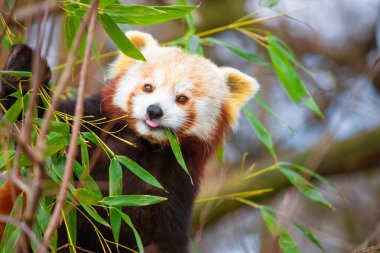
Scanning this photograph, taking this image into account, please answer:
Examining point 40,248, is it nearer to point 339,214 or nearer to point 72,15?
point 72,15

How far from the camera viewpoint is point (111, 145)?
3.07 m

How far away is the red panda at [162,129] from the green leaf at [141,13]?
1.96ft

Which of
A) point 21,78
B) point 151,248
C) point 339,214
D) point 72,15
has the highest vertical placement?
point 72,15

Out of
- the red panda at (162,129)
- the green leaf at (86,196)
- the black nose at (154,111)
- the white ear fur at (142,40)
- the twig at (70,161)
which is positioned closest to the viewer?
the twig at (70,161)

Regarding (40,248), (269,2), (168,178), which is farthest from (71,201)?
(269,2)

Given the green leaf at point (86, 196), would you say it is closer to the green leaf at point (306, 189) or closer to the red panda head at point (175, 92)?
the red panda head at point (175, 92)

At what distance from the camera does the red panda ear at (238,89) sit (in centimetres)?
340

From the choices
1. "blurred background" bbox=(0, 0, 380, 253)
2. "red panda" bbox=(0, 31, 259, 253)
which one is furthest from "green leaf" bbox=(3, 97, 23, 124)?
"blurred background" bbox=(0, 0, 380, 253)

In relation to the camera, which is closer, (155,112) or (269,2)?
(155,112)

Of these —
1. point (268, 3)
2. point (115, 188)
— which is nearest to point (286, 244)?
point (115, 188)

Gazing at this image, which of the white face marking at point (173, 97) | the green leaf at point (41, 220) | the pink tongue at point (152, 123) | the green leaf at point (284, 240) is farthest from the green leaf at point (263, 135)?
the green leaf at point (41, 220)

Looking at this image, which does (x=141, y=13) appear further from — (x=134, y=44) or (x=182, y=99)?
(x=134, y=44)

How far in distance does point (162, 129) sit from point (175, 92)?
206 millimetres

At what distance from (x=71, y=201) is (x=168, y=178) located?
0.90 meters
